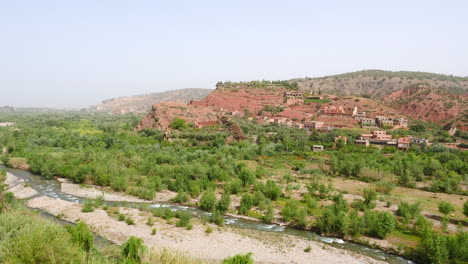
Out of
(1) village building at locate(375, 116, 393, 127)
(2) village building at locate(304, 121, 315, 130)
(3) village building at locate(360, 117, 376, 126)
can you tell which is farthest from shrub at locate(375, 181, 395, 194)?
(1) village building at locate(375, 116, 393, 127)

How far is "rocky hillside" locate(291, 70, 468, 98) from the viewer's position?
363 feet

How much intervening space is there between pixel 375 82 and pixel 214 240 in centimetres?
11892

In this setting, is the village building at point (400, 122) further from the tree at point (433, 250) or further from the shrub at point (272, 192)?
the tree at point (433, 250)

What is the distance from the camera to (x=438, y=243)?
660 inches

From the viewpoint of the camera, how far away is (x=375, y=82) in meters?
121

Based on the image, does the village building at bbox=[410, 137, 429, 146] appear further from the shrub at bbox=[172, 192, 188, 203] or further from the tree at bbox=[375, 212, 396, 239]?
the shrub at bbox=[172, 192, 188, 203]

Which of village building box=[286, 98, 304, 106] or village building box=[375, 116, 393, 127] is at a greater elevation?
village building box=[286, 98, 304, 106]

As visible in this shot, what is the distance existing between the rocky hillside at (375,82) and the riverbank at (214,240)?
9249 centimetres

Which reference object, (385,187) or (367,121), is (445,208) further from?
(367,121)

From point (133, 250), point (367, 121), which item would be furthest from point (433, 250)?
point (367, 121)

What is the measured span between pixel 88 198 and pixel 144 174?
7571mm

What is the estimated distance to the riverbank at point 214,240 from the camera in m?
17.9

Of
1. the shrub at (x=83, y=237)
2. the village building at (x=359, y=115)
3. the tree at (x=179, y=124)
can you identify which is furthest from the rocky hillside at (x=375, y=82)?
the shrub at (x=83, y=237)

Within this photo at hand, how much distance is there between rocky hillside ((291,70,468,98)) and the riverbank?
303 ft
